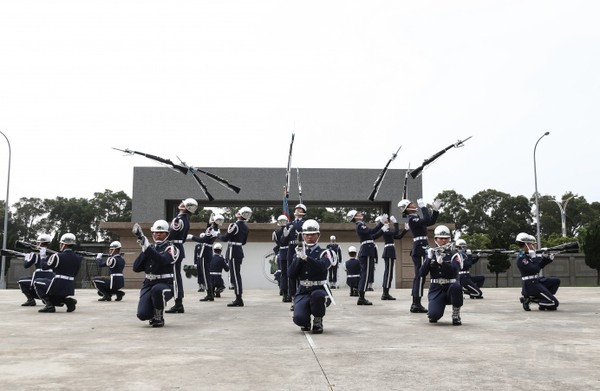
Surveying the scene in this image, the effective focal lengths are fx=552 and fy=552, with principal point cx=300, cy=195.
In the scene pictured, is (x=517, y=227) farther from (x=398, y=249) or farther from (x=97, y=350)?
(x=97, y=350)

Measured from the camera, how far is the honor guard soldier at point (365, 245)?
13.4 m

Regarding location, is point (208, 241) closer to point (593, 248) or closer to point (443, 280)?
point (443, 280)

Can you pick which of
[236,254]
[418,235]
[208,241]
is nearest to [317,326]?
[418,235]

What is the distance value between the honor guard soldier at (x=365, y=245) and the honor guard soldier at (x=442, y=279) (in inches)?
143

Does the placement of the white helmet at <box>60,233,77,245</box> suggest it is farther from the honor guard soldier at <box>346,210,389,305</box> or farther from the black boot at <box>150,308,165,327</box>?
the honor guard soldier at <box>346,210,389,305</box>

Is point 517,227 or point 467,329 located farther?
point 517,227

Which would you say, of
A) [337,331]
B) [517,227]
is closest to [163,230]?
[337,331]

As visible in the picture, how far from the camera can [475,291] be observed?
16.5 metres

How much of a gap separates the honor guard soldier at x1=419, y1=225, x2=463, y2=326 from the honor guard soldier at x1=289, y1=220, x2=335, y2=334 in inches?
79.1

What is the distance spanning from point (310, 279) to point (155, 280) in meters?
2.71

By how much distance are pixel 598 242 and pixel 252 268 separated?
927 inches

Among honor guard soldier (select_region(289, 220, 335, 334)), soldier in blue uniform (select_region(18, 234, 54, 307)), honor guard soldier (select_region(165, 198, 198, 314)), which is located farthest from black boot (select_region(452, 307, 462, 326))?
soldier in blue uniform (select_region(18, 234, 54, 307))

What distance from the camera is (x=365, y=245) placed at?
14.9 metres

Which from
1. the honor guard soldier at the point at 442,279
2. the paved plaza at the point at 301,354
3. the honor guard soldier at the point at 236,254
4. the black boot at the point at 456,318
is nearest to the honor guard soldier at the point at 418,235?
the paved plaza at the point at 301,354
